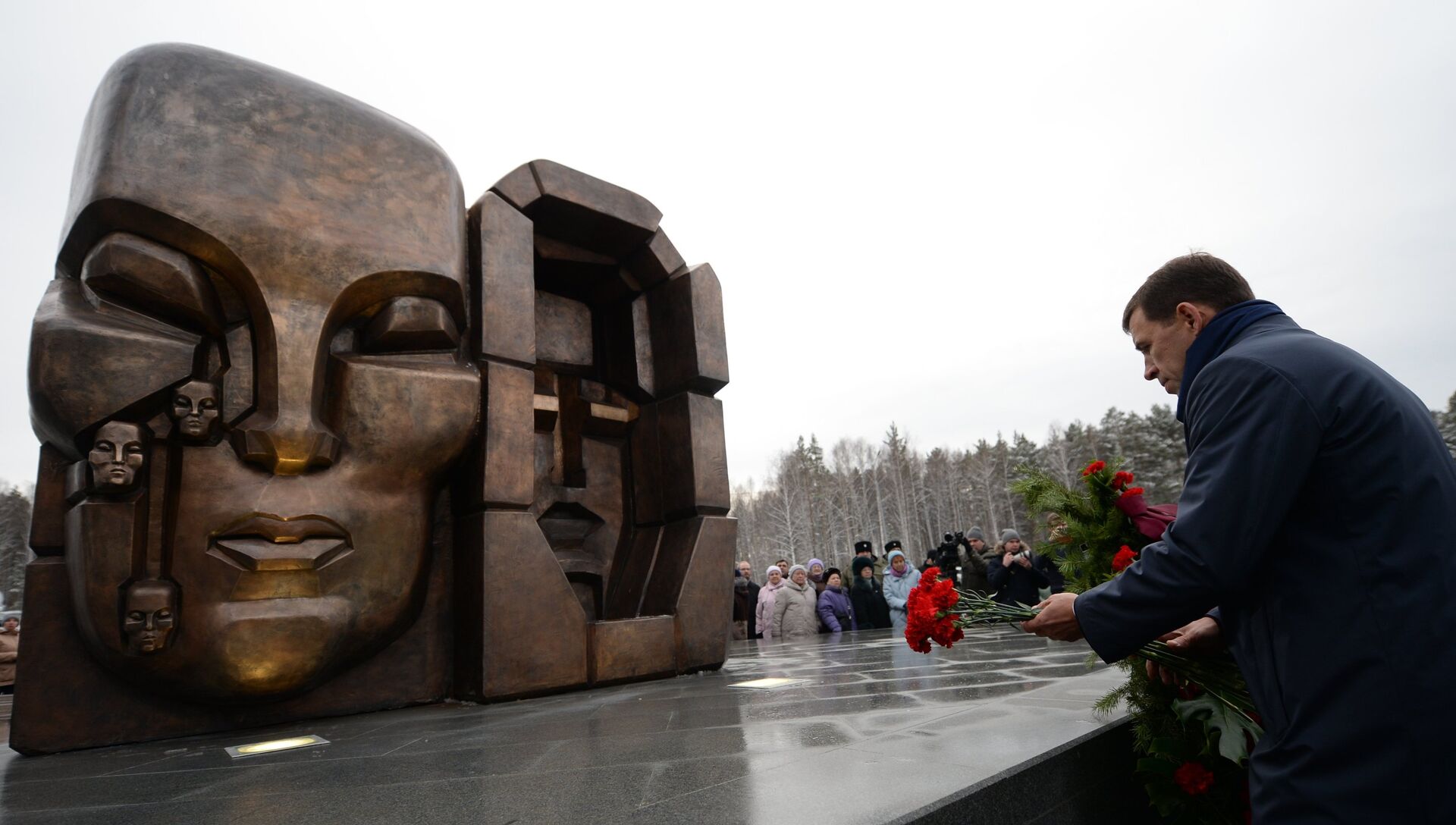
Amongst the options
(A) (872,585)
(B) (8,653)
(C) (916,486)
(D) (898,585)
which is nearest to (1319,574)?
(D) (898,585)

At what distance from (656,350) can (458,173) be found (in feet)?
7.34

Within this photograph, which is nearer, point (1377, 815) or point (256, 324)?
point (1377, 815)

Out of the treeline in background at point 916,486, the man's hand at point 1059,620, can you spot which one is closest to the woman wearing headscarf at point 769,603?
the man's hand at point 1059,620

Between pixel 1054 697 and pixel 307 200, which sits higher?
pixel 307 200

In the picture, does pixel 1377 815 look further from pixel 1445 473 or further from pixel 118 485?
pixel 118 485

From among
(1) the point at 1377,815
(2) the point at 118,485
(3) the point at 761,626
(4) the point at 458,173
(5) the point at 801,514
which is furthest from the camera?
(5) the point at 801,514

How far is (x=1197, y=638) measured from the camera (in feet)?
7.34

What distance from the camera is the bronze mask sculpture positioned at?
13.5 feet

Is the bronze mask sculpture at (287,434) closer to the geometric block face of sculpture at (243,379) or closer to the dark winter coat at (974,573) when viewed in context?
the geometric block face of sculpture at (243,379)

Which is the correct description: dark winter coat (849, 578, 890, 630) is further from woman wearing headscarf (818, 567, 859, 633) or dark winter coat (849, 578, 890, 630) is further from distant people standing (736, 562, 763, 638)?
distant people standing (736, 562, 763, 638)

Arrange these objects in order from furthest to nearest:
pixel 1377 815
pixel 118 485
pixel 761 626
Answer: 1. pixel 761 626
2. pixel 118 485
3. pixel 1377 815

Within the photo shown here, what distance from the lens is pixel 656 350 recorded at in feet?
23.2

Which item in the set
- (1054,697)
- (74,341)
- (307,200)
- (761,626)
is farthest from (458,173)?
(761,626)

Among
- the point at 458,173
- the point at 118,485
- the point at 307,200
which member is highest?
the point at 458,173
